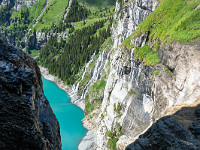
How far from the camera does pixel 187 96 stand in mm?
19109

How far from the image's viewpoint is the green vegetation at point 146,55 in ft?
90.9

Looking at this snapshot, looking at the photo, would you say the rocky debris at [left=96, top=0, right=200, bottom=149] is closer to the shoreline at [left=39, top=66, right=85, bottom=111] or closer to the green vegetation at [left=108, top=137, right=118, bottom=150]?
the green vegetation at [left=108, top=137, right=118, bottom=150]

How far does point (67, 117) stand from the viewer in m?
65.1

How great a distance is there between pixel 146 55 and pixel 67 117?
4564cm

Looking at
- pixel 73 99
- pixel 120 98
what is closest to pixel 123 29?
pixel 120 98

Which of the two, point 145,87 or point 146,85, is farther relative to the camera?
point 145,87

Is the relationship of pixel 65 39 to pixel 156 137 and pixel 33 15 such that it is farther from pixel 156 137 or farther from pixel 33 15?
pixel 156 137

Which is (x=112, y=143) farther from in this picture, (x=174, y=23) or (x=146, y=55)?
(x=174, y=23)

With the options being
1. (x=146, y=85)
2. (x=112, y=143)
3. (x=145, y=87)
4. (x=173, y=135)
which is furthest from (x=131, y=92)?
(x=173, y=135)

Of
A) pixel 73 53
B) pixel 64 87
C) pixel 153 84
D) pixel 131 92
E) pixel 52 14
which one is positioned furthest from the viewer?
pixel 52 14

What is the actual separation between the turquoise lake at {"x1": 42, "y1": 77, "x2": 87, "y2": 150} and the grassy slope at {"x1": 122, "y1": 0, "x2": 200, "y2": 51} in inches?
1356

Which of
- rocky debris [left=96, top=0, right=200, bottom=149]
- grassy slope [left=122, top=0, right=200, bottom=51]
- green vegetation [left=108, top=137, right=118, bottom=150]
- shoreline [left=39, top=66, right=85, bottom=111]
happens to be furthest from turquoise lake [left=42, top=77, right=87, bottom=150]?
grassy slope [left=122, top=0, right=200, bottom=51]

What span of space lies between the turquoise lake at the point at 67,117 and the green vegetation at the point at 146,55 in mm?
33252

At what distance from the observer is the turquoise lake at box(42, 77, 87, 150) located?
51.7 metres
